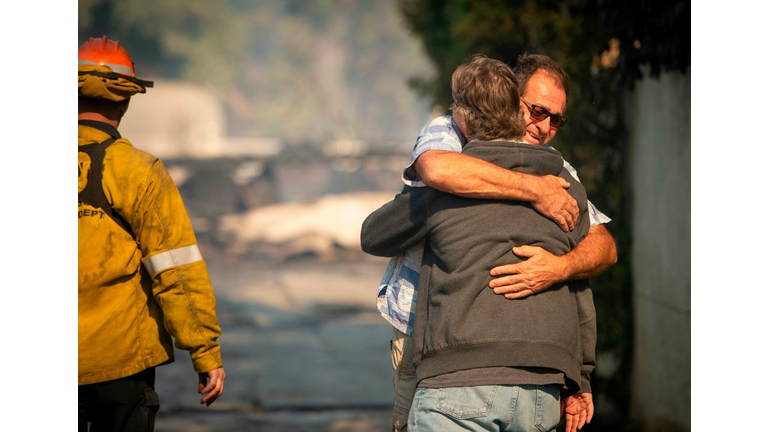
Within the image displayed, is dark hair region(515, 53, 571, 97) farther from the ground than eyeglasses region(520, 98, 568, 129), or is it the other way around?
dark hair region(515, 53, 571, 97)

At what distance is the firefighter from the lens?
2.70m

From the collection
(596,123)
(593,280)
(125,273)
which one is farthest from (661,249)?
(125,273)

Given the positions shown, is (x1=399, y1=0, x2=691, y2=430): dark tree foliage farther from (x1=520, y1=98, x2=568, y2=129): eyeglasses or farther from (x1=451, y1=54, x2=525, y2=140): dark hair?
(x1=451, y1=54, x2=525, y2=140): dark hair

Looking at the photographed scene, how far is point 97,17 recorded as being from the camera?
4706 cm

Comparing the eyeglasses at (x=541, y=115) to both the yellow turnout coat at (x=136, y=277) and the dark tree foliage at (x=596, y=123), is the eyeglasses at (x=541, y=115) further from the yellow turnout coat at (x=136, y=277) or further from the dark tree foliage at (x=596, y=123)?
the dark tree foliage at (x=596, y=123)

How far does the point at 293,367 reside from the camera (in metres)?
8.17

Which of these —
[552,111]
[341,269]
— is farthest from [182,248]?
[341,269]

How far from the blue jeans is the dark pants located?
3.05 feet

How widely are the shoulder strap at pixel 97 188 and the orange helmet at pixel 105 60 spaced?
0.79 feet

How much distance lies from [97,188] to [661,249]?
135 inches

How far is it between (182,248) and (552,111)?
1237mm

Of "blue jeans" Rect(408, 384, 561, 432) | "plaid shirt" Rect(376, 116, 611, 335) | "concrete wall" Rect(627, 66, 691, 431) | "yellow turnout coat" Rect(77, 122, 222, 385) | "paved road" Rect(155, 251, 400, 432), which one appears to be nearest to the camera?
"blue jeans" Rect(408, 384, 561, 432)

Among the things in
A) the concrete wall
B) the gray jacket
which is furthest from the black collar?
the concrete wall

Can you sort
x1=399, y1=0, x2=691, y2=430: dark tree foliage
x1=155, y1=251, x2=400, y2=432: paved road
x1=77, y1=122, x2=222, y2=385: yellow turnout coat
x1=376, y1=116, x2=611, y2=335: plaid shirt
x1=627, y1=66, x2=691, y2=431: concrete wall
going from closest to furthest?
x1=376, y1=116, x2=611, y2=335: plaid shirt, x1=77, y1=122, x2=222, y2=385: yellow turnout coat, x1=627, y1=66, x2=691, y2=431: concrete wall, x1=399, y1=0, x2=691, y2=430: dark tree foliage, x1=155, y1=251, x2=400, y2=432: paved road
